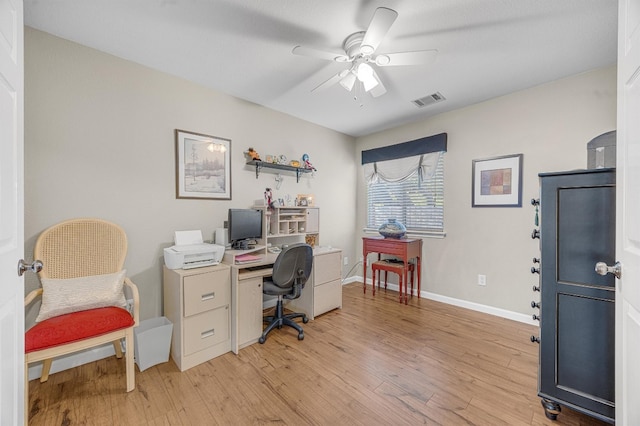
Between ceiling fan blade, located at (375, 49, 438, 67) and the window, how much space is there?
1.85 meters

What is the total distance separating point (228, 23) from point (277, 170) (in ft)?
5.73

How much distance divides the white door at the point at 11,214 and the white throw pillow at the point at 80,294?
834mm

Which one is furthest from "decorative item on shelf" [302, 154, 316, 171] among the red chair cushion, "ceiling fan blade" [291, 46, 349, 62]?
the red chair cushion

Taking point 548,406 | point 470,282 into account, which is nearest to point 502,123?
point 470,282

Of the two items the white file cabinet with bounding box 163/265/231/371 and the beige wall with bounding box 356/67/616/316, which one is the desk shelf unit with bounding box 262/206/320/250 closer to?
the white file cabinet with bounding box 163/265/231/371

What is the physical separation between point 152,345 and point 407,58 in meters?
2.81

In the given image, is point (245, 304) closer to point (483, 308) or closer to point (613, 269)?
point (613, 269)

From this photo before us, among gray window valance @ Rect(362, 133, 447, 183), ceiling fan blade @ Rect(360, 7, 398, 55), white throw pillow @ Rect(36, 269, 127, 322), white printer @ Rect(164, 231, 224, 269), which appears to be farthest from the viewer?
gray window valance @ Rect(362, 133, 447, 183)

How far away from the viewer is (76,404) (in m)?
1.58

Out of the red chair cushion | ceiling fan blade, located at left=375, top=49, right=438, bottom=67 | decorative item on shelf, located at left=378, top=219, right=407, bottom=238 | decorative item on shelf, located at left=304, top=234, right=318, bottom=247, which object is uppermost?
ceiling fan blade, located at left=375, top=49, right=438, bottom=67

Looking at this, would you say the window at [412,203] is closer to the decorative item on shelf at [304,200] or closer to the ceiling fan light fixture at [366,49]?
the decorative item on shelf at [304,200]

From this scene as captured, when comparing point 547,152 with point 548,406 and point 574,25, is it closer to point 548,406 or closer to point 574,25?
point 574,25

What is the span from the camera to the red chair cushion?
4.79ft

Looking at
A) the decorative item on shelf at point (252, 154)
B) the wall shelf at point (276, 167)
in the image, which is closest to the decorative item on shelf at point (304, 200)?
the wall shelf at point (276, 167)
